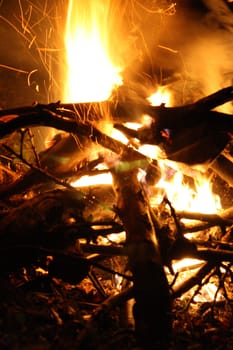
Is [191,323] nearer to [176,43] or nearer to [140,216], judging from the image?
[140,216]

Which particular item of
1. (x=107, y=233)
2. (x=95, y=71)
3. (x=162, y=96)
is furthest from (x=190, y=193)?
(x=95, y=71)

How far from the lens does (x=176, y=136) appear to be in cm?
401

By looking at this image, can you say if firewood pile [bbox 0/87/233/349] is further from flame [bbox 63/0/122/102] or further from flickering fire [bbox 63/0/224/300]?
flame [bbox 63/0/122/102]

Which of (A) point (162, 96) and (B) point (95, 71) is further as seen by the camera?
(A) point (162, 96)

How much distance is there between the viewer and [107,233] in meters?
3.50

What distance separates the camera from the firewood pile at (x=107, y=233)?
2.82m

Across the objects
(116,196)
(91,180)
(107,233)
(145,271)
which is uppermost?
(91,180)

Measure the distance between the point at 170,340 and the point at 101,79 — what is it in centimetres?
408

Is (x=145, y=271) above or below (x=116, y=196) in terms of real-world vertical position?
below

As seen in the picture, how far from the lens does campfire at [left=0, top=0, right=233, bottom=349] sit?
3.04 m

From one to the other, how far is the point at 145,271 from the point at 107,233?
647 millimetres

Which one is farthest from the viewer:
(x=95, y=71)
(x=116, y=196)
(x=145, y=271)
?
(x=95, y=71)

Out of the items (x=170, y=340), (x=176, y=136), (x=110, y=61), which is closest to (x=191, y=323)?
(x=170, y=340)

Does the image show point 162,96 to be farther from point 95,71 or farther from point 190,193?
point 190,193
